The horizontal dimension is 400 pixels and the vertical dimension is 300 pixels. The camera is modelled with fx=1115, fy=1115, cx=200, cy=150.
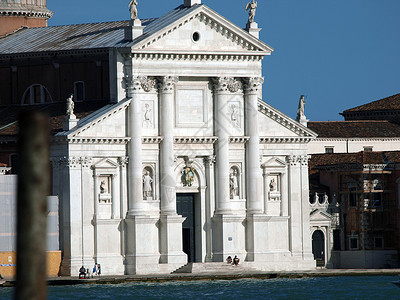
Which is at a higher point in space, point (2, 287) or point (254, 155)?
point (254, 155)

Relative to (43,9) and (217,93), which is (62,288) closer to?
(217,93)

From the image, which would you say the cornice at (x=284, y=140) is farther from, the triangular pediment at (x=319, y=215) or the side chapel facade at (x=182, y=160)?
the triangular pediment at (x=319, y=215)

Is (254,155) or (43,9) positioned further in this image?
(43,9)

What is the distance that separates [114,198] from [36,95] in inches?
294

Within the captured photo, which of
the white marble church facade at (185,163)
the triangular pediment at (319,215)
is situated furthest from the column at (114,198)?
the triangular pediment at (319,215)

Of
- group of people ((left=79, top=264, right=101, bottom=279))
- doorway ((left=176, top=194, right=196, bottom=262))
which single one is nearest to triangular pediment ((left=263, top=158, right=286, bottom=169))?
doorway ((left=176, top=194, right=196, bottom=262))

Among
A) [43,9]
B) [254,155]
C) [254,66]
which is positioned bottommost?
[254,155]

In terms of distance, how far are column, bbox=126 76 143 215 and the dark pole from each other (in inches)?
1422

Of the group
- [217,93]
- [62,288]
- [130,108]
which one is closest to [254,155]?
[217,93]

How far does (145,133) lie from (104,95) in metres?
3.19

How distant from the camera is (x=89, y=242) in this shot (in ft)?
132

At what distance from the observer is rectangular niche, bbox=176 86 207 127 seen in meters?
42.3

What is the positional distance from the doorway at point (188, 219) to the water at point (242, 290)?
4.30 m

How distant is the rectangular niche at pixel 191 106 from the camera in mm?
42344
